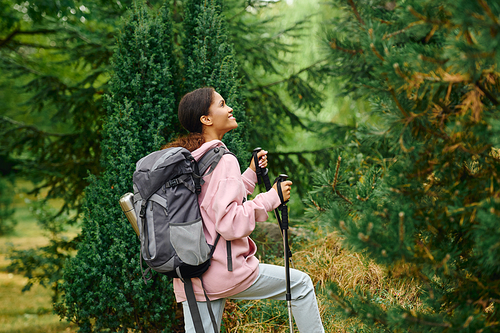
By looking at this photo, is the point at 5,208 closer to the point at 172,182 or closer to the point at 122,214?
the point at 122,214

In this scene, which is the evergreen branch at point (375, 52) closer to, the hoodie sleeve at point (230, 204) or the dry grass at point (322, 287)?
the hoodie sleeve at point (230, 204)

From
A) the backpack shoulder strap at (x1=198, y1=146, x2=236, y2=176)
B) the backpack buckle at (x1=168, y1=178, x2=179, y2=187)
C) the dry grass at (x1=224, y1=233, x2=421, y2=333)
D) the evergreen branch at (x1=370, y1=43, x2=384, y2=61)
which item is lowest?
the dry grass at (x1=224, y1=233, x2=421, y2=333)

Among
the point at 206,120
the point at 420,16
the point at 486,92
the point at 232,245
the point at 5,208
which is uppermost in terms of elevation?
the point at 420,16

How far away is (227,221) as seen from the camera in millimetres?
2014

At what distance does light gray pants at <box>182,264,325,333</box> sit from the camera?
7.36 ft

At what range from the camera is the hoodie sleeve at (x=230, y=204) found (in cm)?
202

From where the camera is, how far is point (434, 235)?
1571 mm

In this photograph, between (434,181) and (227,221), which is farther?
(227,221)

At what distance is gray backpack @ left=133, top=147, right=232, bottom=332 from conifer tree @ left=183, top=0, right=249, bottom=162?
1.35m

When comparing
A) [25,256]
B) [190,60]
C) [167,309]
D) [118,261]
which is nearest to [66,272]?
[118,261]

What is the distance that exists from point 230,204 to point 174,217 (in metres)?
0.32

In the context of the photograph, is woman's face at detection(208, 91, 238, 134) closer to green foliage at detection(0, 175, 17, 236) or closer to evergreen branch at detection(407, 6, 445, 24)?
evergreen branch at detection(407, 6, 445, 24)

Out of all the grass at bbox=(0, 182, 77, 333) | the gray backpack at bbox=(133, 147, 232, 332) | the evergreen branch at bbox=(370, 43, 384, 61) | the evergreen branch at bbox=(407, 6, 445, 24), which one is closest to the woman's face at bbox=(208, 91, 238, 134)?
the gray backpack at bbox=(133, 147, 232, 332)

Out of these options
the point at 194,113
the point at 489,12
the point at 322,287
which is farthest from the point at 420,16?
the point at 322,287
